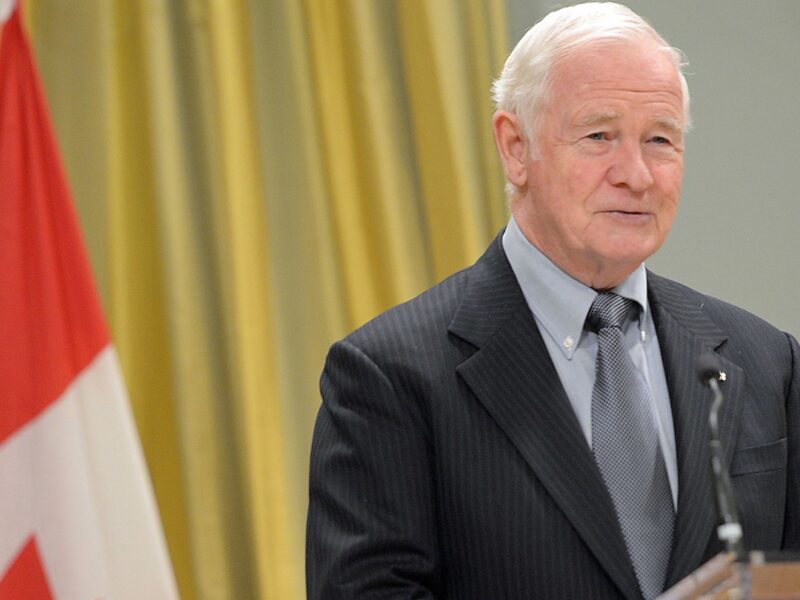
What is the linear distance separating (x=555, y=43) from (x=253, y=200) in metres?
1.36

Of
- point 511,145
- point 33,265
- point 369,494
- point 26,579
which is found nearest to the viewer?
point 369,494

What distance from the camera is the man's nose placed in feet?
7.31

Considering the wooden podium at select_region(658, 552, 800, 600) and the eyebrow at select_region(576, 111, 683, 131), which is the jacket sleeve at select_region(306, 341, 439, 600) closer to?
the eyebrow at select_region(576, 111, 683, 131)

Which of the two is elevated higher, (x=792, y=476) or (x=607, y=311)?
(x=607, y=311)

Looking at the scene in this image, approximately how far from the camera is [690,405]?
221 cm

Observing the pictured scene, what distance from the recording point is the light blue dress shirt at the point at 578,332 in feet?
7.25

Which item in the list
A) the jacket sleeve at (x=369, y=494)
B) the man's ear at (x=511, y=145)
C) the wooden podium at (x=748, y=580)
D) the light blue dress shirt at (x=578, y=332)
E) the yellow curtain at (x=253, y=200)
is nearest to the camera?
the wooden podium at (x=748, y=580)

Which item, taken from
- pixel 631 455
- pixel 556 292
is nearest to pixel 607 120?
pixel 556 292

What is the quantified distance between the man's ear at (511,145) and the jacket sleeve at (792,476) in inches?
25.8

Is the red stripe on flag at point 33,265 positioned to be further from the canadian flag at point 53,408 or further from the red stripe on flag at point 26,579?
the red stripe on flag at point 26,579

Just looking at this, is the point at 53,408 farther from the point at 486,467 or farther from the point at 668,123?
the point at 668,123

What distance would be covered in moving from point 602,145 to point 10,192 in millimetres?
1452

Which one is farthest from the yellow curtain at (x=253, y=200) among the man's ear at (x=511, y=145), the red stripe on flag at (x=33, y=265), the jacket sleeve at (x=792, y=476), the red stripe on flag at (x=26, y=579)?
the jacket sleeve at (x=792, y=476)

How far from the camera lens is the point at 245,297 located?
343 cm
